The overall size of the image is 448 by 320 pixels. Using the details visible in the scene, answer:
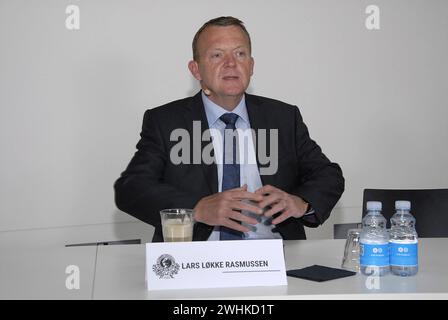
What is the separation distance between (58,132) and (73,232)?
0.61m

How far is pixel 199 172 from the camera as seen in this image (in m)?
2.98

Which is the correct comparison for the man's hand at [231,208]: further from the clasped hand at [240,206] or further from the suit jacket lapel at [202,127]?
the suit jacket lapel at [202,127]

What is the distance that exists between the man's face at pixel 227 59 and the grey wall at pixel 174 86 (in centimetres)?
101

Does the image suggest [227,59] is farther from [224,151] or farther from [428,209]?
[428,209]

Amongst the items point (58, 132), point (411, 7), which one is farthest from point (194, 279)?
point (411, 7)

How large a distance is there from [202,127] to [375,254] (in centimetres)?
126

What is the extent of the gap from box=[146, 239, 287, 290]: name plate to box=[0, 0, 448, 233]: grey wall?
2.08 meters

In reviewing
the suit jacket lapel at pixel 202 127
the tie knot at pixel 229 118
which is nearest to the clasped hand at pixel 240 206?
the suit jacket lapel at pixel 202 127

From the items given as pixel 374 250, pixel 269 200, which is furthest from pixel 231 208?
pixel 374 250

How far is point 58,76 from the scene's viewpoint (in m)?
3.82

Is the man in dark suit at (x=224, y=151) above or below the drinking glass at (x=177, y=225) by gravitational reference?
above

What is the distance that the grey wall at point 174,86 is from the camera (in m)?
3.79

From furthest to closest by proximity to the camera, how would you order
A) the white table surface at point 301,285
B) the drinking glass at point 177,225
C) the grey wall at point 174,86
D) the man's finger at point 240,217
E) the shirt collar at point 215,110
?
the grey wall at point 174,86 < the shirt collar at point 215,110 < the man's finger at point 240,217 < the drinking glass at point 177,225 < the white table surface at point 301,285

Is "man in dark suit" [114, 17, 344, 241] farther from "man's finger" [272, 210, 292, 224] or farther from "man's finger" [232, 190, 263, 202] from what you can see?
"man's finger" [232, 190, 263, 202]
